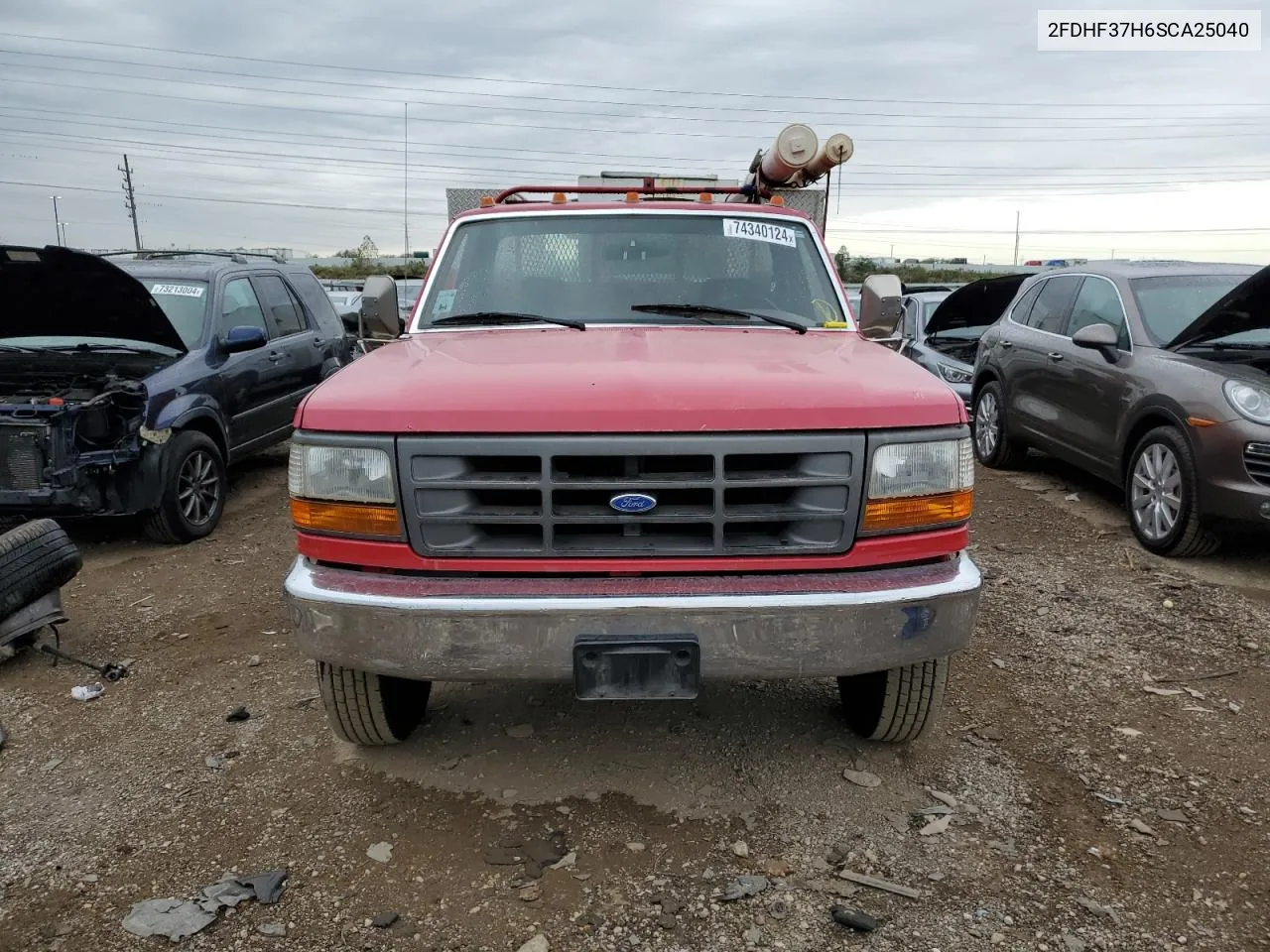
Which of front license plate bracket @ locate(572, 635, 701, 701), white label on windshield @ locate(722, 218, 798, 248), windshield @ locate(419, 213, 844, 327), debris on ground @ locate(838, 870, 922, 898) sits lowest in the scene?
debris on ground @ locate(838, 870, 922, 898)

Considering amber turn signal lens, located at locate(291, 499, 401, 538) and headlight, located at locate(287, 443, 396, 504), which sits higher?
headlight, located at locate(287, 443, 396, 504)

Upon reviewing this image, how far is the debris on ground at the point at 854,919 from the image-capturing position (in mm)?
2426

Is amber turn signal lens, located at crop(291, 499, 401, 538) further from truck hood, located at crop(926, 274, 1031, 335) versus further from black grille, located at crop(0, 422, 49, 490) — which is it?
truck hood, located at crop(926, 274, 1031, 335)

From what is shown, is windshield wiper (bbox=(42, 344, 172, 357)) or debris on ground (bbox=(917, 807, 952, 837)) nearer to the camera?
debris on ground (bbox=(917, 807, 952, 837))

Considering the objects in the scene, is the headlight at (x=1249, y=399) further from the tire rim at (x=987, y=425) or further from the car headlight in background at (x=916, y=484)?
the car headlight in background at (x=916, y=484)

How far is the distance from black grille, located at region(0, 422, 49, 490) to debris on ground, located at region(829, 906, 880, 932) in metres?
4.96

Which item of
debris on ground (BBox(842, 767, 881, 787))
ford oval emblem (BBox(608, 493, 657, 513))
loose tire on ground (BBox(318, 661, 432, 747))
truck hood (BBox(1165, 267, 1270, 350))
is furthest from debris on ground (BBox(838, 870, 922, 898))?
truck hood (BBox(1165, 267, 1270, 350))

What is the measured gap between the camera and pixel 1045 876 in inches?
103

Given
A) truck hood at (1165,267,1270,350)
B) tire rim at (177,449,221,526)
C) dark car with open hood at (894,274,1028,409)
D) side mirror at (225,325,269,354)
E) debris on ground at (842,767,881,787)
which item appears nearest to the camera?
debris on ground at (842,767,881,787)

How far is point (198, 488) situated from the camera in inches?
242

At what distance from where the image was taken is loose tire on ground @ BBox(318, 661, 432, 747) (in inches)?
118

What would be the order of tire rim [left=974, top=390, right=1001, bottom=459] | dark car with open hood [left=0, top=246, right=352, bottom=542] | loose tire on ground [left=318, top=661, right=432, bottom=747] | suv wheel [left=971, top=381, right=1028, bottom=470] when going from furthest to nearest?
tire rim [left=974, top=390, right=1001, bottom=459] < suv wheel [left=971, top=381, right=1028, bottom=470] < dark car with open hood [left=0, top=246, right=352, bottom=542] < loose tire on ground [left=318, top=661, right=432, bottom=747]

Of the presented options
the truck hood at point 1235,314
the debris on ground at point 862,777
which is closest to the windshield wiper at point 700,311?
the debris on ground at point 862,777

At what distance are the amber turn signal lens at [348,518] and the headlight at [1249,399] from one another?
15.5 feet
